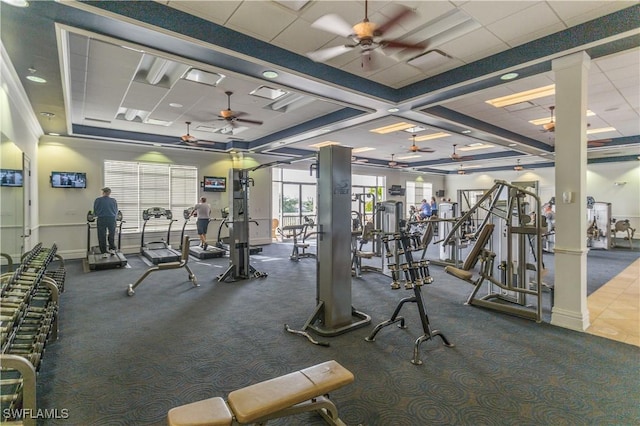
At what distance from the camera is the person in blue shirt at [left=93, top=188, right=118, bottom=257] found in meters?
7.62

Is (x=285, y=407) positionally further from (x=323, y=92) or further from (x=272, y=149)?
(x=272, y=149)

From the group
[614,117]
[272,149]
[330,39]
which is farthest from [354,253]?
[614,117]

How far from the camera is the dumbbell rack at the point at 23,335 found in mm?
1709

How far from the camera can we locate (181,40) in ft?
11.2

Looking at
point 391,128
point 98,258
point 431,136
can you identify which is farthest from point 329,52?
point 98,258

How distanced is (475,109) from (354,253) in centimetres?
392

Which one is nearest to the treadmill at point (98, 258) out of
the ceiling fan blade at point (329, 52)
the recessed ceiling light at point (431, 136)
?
the ceiling fan blade at point (329, 52)

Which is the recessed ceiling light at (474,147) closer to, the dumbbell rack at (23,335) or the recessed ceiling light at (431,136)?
the recessed ceiling light at (431,136)

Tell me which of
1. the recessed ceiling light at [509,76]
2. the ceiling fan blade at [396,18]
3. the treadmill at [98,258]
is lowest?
the treadmill at [98,258]

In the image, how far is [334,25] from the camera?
2783mm

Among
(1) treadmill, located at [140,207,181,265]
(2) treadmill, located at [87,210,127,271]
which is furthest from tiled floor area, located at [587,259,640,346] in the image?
(2) treadmill, located at [87,210,127,271]

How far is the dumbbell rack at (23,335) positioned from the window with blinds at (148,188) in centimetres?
565

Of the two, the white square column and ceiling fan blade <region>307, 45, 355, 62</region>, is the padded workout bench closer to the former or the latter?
ceiling fan blade <region>307, 45, 355, 62</region>

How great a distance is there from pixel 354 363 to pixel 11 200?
184 inches
